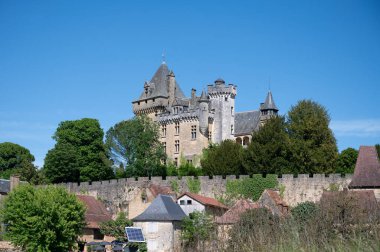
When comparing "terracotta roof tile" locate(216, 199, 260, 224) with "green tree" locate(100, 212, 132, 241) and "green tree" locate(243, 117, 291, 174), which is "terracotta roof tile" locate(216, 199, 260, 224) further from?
"green tree" locate(243, 117, 291, 174)

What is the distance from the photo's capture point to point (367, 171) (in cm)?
4456

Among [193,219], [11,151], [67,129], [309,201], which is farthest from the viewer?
[11,151]

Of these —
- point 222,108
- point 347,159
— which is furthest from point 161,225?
point 222,108

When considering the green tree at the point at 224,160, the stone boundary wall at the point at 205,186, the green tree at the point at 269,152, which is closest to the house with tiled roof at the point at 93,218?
the stone boundary wall at the point at 205,186

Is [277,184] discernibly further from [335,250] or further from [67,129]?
[335,250]

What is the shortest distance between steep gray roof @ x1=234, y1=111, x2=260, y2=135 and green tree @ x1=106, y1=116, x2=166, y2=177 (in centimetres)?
952

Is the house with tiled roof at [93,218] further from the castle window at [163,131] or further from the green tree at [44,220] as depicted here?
the castle window at [163,131]

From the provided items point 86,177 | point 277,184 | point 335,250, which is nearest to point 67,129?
point 86,177

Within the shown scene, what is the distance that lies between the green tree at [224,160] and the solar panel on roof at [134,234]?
14371 mm

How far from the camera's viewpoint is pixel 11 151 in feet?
289

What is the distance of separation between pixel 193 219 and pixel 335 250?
97.2 ft

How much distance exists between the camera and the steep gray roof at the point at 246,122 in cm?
7056

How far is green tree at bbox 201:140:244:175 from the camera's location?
5622cm

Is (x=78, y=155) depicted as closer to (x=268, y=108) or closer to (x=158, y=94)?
(x=158, y=94)
